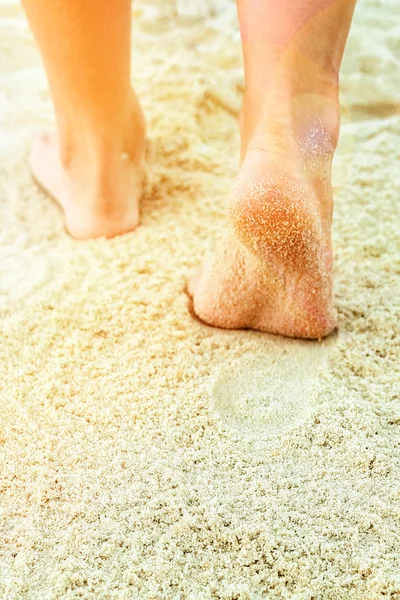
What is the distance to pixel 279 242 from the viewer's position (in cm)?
85

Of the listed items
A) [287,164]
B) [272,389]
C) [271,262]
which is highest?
[287,164]

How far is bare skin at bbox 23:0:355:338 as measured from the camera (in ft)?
2.74

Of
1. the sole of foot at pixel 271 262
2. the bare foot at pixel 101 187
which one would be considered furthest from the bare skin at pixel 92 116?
the sole of foot at pixel 271 262

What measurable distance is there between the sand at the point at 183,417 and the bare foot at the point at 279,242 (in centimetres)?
4

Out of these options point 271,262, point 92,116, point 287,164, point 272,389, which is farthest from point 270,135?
point 92,116

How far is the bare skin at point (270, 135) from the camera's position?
32.9 inches

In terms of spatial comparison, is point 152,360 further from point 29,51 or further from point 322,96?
point 29,51

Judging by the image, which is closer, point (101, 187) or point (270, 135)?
point (270, 135)

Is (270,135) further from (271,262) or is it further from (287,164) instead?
(271,262)

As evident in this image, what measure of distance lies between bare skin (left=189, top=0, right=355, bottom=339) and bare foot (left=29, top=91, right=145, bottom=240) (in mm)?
362

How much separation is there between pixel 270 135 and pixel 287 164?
0.19 ft

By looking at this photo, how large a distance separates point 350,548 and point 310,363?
0.33 meters

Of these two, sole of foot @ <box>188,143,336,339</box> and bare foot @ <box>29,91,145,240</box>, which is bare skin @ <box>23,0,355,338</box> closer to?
sole of foot @ <box>188,143,336,339</box>

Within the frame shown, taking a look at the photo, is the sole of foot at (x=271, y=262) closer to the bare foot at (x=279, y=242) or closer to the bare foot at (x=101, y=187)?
the bare foot at (x=279, y=242)
